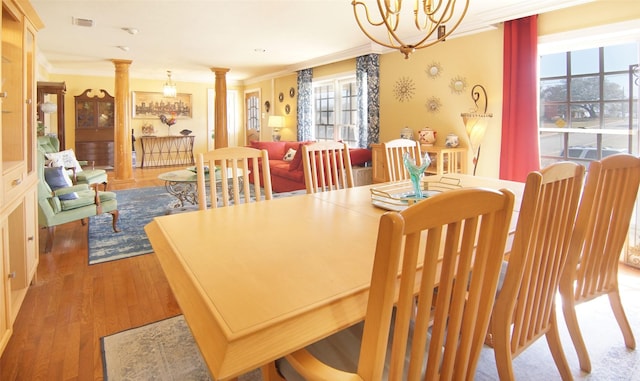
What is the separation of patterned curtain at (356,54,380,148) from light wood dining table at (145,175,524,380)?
4390 mm

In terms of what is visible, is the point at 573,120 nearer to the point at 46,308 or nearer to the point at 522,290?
the point at 522,290

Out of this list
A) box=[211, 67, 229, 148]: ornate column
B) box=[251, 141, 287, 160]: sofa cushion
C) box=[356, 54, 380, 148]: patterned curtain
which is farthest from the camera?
box=[211, 67, 229, 148]: ornate column

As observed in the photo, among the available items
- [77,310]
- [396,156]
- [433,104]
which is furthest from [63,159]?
[433,104]

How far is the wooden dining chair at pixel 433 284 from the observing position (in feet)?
2.45

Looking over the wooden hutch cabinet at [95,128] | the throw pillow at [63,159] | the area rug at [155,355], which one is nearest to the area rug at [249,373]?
the area rug at [155,355]

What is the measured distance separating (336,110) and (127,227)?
165 inches

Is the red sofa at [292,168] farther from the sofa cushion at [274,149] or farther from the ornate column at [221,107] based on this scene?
the ornate column at [221,107]

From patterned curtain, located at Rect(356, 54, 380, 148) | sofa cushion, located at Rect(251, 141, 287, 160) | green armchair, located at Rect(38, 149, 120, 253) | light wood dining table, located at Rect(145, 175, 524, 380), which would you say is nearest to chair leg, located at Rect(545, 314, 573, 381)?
light wood dining table, located at Rect(145, 175, 524, 380)

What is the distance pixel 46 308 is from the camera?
2.47 m

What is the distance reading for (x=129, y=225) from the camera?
439 cm

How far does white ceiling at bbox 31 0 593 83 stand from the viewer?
3.97 meters

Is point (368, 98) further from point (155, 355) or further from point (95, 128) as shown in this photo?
point (95, 128)

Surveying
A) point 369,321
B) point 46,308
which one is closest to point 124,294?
point 46,308

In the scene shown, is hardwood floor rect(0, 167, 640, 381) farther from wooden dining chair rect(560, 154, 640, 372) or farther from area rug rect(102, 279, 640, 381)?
wooden dining chair rect(560, 154, 640, 372)
